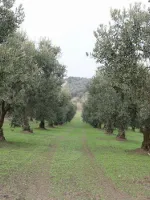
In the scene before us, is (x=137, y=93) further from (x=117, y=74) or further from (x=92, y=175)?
(x=92, y=175)

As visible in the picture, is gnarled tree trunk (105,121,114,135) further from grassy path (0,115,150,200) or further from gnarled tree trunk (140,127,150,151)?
grassy path (0,115,150,200)

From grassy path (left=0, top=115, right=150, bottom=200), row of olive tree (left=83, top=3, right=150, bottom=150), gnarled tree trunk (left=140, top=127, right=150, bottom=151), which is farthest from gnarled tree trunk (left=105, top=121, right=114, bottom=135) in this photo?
grassy path (left=0, top=115, right=150, bottom=200)

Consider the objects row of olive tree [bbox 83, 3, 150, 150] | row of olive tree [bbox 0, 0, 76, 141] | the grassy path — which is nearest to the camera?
the grassy path

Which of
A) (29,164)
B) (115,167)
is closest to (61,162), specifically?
(29,164)

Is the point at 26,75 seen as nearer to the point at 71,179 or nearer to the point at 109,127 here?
the point at 71,179

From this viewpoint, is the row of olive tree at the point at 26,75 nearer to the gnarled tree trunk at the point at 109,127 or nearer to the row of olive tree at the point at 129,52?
the row of olive tree at the point at 129,52

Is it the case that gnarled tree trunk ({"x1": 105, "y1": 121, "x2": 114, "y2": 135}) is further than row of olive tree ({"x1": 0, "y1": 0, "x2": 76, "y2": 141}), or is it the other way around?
gnarled tree trunk ({"x1": 105, "y1": 121, "x2": 114, "y2": 135})

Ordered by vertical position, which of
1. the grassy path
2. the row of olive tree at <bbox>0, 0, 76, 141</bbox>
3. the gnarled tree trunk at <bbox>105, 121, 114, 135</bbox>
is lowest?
the grassy path

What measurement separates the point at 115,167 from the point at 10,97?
16.8 meters

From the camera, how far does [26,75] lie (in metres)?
33.1

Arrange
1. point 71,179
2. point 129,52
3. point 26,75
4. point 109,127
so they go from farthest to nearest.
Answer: point 109,127, point 26,75, point 129,52, point 71,179

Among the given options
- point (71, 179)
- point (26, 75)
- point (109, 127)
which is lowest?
point (71, 179)

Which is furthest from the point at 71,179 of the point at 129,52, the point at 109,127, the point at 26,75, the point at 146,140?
the point at 109,127

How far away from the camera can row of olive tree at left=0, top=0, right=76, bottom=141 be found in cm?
1755
